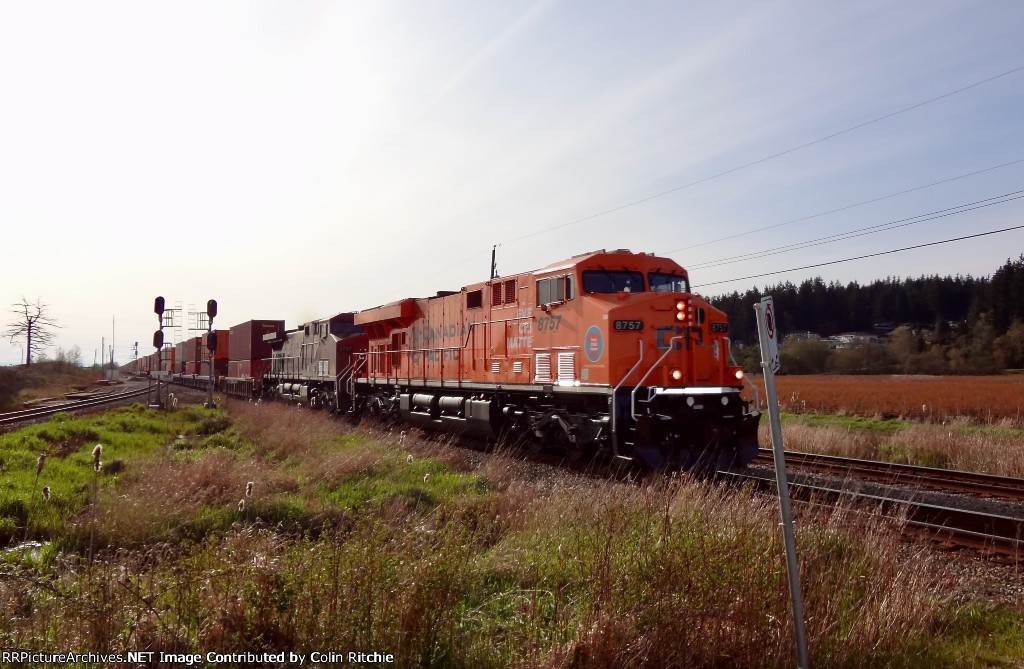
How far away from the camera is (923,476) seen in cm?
1107

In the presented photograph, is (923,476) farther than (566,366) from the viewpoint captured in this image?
Result: No

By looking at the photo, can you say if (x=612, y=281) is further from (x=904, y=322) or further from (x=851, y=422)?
(x=904, y=322)

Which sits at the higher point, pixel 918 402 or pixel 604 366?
pixel 604 366

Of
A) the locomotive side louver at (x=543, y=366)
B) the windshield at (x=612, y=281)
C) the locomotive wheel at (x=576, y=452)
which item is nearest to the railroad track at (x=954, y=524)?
the locomotive wheel at (x=576, y=452)

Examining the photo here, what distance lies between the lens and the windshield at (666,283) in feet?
38.5

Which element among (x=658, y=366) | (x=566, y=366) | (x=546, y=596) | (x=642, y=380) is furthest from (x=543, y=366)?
(x=546, y=596)

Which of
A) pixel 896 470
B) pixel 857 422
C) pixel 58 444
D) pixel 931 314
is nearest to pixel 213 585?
pixel 896 470

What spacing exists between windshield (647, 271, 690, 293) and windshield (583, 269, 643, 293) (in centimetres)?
28

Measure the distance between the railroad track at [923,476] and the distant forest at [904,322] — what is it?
13.8 metres

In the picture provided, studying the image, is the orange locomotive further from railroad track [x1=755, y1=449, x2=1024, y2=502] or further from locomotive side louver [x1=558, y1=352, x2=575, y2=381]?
railroad track [x1=755, y1=449, x2=1024, y2=502]

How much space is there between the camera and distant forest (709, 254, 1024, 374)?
4509 centimetres

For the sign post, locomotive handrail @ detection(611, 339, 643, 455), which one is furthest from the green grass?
the sign post

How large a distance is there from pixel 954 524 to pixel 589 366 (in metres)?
5.29

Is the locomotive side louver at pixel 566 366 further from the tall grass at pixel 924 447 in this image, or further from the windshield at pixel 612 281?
the tall grass at pixel 924 447
